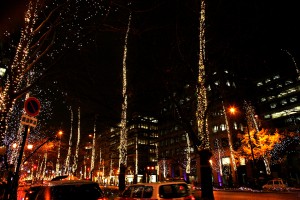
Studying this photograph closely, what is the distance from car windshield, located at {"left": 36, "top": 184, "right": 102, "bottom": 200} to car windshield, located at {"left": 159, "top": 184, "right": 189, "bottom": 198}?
2.56 metres

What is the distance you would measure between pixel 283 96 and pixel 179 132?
33.0 meters

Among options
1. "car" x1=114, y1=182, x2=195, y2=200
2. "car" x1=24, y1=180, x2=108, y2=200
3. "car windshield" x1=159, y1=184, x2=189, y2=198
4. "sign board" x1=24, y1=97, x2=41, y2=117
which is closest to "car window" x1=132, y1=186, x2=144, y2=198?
"car" x1=114, y1=182, x2=195, y2=200

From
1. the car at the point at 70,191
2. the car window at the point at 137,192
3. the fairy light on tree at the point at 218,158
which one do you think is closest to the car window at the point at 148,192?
the car window at the point at 137,192

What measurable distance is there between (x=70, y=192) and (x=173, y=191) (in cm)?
366

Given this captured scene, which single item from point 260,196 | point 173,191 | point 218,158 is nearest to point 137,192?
point 173,191

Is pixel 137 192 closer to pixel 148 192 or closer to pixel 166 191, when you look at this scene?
pixel 148 192

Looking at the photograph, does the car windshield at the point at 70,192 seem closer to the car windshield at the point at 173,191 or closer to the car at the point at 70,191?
the car at the point at 70,191

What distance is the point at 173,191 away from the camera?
Answer: 8.24 metres

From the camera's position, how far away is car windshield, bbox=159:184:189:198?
8054mm

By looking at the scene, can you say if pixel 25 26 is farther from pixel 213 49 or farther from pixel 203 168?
pixel 203 168

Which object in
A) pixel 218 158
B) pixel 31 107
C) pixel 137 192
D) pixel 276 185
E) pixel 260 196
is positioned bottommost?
pixel 260 196

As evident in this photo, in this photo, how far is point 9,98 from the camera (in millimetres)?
11078

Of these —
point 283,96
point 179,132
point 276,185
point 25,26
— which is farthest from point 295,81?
point 25,26

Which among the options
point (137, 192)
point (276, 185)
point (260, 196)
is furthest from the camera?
point (276, 185)
